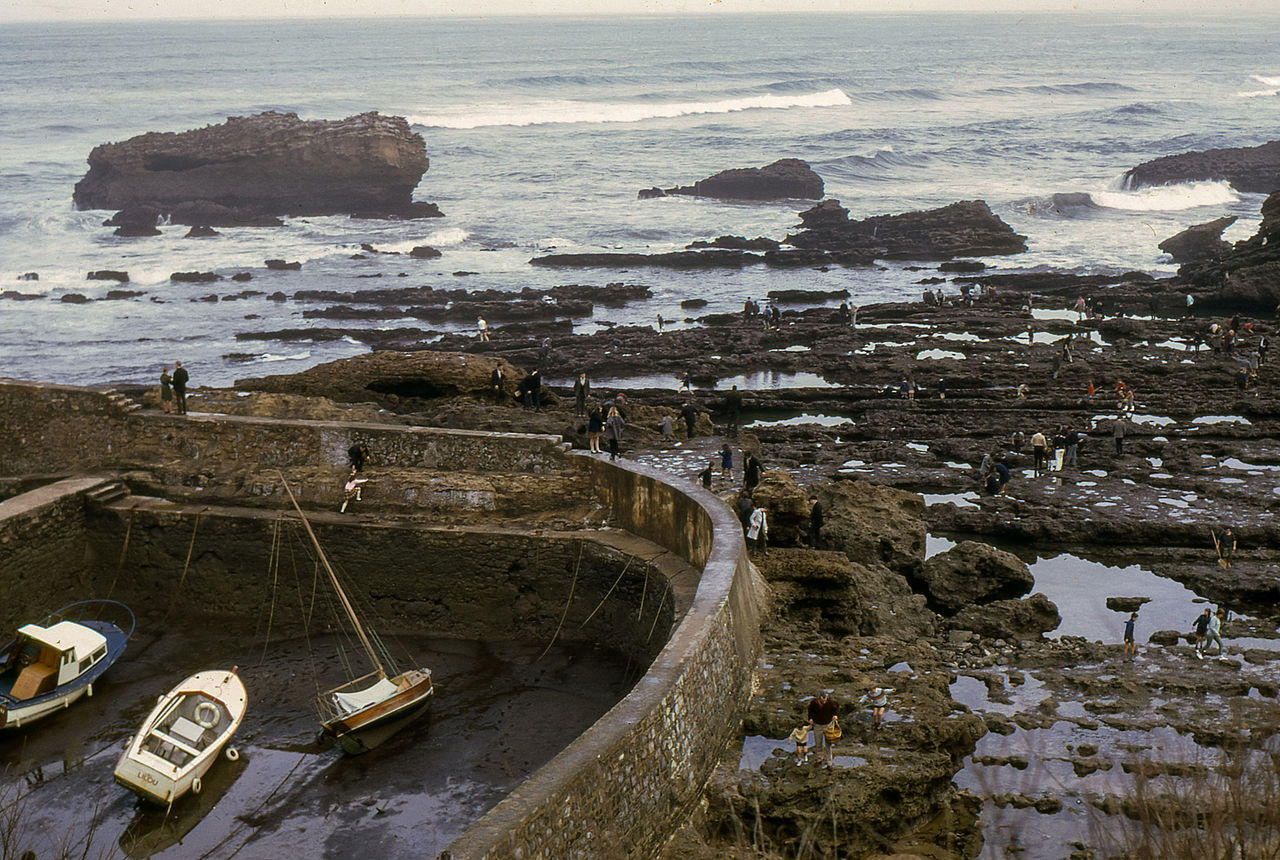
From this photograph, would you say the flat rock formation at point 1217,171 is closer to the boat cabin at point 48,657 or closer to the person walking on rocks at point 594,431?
the person walking on rocks at point 594,431

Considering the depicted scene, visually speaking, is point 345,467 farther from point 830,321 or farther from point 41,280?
point 41,280

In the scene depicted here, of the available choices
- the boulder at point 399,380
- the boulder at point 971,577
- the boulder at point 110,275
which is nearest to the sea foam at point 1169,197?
the boulder at point 110,275

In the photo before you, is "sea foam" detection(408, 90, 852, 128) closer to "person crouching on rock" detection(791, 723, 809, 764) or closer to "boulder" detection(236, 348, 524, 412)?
"boulder" detection(236, 348, 524, 412)

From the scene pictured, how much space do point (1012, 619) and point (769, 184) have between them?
2166 inches

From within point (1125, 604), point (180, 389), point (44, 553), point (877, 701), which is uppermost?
point (180, 389)

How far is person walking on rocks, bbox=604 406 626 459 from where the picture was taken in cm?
1911

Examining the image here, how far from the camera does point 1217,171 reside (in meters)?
70.0

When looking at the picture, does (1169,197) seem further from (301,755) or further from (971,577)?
(301,755)

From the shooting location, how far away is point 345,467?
19.3 m

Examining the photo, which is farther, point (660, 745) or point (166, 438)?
point (166, 438)

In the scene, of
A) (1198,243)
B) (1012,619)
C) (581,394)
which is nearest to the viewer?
(1012,619)

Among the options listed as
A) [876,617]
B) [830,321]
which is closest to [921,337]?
[830,321]

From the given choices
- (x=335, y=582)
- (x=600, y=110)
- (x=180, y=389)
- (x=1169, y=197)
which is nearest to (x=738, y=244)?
(x=1169, y=197)

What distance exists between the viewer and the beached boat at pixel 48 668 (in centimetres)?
1495
